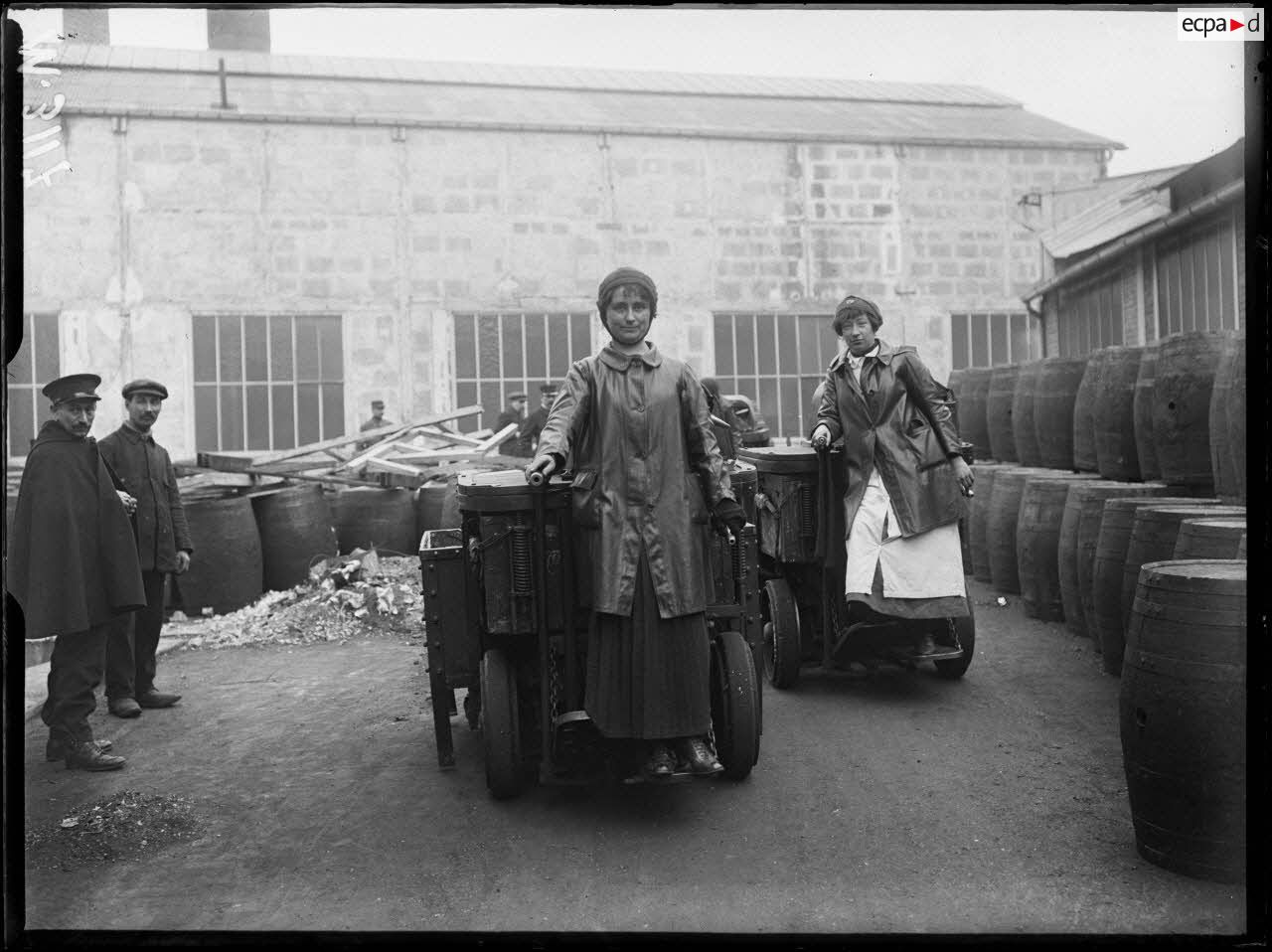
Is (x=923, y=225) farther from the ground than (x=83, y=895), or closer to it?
farther from the ground

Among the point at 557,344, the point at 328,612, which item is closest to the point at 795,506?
the point at 328,612

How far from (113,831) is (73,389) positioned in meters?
2.22

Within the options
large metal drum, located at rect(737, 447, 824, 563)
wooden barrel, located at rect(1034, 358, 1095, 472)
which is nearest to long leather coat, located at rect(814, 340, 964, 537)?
large metal drum, located at rect(737, 447, 824, 563)

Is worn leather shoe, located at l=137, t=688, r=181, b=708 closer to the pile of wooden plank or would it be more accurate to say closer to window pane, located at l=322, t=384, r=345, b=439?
the pile of wooden plank

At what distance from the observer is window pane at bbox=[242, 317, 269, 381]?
543 inches

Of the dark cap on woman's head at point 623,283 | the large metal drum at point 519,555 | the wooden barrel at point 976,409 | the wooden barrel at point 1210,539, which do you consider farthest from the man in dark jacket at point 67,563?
the wooden barrel at point 976,409

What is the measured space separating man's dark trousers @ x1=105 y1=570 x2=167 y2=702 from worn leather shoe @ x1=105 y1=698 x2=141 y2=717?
0.03 meters

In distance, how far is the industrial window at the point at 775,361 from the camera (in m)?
14.9

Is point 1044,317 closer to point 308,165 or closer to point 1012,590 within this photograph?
point 1012,590

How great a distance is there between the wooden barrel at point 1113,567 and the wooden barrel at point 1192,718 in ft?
6.53

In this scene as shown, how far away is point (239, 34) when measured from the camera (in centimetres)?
1739

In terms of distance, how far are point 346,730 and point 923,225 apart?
39.6 ft

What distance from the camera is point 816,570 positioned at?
20.1 ft

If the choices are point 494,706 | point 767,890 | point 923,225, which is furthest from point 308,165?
point 767,890
